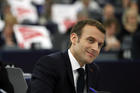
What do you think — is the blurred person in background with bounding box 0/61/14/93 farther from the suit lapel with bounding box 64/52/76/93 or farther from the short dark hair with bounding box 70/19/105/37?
the short dark hair with bounding box 70/19/105/37

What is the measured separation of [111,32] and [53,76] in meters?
5.29

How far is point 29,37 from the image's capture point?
8.15 m

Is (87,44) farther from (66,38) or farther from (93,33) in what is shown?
(66,38)

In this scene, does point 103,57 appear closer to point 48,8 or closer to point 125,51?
point 125,51

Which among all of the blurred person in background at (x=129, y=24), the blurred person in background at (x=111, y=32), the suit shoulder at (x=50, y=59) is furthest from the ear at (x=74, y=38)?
the blurred person in background at (x=129, y=24)

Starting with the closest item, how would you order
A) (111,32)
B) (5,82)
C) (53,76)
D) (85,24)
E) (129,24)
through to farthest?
(5,82) < (53,76) < (85,24) < (111,32) < (129,24)

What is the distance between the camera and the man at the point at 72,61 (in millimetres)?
2783

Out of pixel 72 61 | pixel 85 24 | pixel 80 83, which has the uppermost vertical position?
pixel 85 24

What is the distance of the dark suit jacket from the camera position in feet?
8.86

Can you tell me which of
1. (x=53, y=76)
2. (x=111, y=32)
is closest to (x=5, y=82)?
(x=53, y=76)

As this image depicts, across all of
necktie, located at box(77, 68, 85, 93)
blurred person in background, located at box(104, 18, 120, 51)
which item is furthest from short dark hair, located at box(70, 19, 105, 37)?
blurred person in background, located at box(104, 18, 120, 51)

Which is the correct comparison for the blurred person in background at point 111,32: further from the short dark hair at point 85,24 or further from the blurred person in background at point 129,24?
the short dark hair at point 85,24

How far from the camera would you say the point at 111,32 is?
799cm

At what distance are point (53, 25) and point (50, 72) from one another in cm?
813
